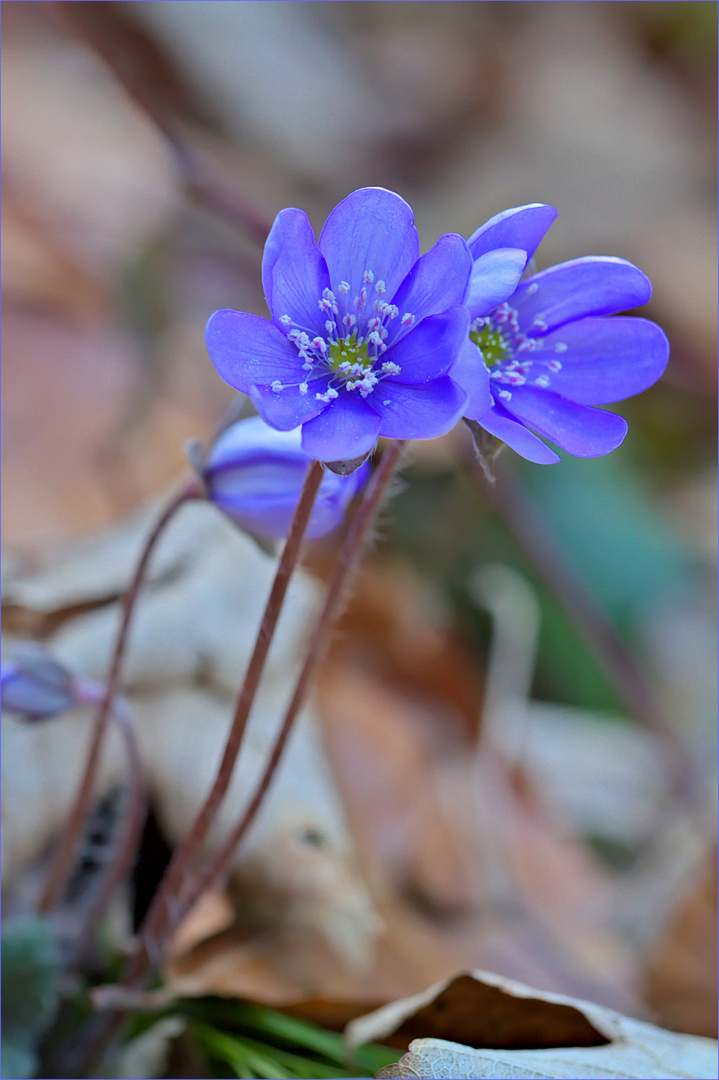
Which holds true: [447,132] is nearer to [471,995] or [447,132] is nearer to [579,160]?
[579,160]

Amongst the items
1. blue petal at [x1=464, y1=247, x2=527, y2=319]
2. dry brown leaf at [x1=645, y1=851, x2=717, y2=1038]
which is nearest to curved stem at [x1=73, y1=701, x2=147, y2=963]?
blue petal at [x1=464, y1=247, x2=527, y2=319]

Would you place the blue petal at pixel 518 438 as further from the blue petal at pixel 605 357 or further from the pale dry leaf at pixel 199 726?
the pale dry leaf at pixel 199 726

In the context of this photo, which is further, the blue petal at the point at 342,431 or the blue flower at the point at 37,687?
the blue flower at the point at 37,687

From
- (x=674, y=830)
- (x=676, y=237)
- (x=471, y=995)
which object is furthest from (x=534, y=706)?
(x=676, y=237)

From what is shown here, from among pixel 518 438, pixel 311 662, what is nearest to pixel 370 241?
pixel 518 438

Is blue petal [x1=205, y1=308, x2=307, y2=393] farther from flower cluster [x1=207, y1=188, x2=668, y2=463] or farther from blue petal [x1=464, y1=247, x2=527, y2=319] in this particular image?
blue petal [x1=464, y1=247, x2=527, y2=319]

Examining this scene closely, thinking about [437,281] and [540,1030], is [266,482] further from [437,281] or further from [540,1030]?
[540,1030]

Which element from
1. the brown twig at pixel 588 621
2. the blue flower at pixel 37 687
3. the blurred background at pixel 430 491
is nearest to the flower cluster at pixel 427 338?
the blue flower at pixel 37 687
